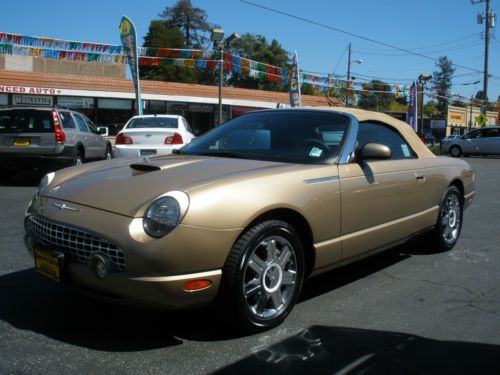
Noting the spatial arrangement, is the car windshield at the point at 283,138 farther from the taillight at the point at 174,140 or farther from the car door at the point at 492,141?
the car door at the point at 492,141

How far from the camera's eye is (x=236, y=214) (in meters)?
2.96

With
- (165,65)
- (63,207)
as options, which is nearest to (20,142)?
(63,207)

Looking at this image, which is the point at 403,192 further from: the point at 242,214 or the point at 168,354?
the point at 168,354

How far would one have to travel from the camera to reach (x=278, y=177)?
3314mm

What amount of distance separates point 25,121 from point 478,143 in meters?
23.6

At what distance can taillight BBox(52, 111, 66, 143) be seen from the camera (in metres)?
10.1

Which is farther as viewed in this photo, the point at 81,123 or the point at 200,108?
the point at 200,108

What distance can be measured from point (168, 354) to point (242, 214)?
89 centimetres

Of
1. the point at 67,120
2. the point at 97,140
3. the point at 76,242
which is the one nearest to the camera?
the point at 76,242

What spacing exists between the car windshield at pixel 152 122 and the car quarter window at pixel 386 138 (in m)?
7.68

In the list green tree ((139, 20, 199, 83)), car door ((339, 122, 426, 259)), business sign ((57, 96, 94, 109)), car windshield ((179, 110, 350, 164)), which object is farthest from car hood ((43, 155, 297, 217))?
green tree ((139, 20, 199, 83))

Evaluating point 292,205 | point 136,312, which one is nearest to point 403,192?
point 292,205

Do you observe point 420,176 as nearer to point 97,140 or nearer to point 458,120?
point 97,140

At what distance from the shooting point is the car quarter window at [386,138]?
4348 millimetres
